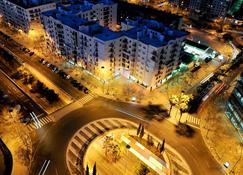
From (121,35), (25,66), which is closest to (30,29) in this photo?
(25,66)

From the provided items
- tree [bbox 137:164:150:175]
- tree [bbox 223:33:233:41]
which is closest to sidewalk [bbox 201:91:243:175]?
tree [bbox 137:164:150:175]

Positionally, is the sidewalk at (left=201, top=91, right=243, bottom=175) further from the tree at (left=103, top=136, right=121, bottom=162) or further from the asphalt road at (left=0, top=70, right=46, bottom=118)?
the asphalt road at (left=0, top=70, right=46, bottom=118)

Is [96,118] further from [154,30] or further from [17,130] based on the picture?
[154,30]

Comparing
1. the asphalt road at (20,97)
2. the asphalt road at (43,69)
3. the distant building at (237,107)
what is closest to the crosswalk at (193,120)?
the distant building at (237,107)

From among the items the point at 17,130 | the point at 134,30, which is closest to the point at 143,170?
the point at 17,130

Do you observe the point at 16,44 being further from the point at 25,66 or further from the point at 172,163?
the point at 172,163

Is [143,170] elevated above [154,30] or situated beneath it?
situated beneath

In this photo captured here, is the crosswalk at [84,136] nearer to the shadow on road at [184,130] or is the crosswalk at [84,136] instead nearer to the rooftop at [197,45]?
the shadow on road at [184,130]

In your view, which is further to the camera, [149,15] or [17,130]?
[149,15]
